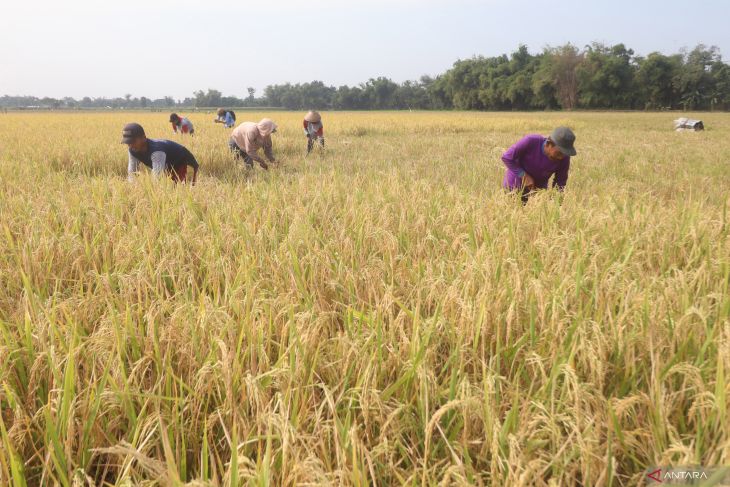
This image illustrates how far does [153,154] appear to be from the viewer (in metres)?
4.84

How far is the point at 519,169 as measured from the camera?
14.0ft

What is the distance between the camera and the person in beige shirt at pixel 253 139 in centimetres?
727

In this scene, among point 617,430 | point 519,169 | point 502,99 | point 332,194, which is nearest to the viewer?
point 617,430

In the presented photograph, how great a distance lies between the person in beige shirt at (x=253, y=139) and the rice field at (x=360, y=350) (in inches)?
167

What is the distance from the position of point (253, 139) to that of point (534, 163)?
485 cm

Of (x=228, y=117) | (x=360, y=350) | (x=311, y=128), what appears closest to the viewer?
(x=360, y=350)

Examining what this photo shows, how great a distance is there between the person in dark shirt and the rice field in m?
1.47

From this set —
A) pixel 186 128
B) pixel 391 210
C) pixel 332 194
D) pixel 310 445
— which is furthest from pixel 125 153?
pixel 310 445

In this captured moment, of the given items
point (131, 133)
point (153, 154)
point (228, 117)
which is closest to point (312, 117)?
point (153, 154)

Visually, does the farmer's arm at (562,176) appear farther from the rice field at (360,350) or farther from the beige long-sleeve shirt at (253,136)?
the beige long-sleeve shirt at (253,136)

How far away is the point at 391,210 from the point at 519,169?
5.77 feet

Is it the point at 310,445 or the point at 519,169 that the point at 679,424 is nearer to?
the point at 310,445

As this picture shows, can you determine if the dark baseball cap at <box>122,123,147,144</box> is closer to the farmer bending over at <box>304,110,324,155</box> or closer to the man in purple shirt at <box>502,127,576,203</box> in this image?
the man in purple shirt at <box>502,127,576,203</box>

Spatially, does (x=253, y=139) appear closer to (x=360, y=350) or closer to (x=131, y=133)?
(x=131, y=133)
